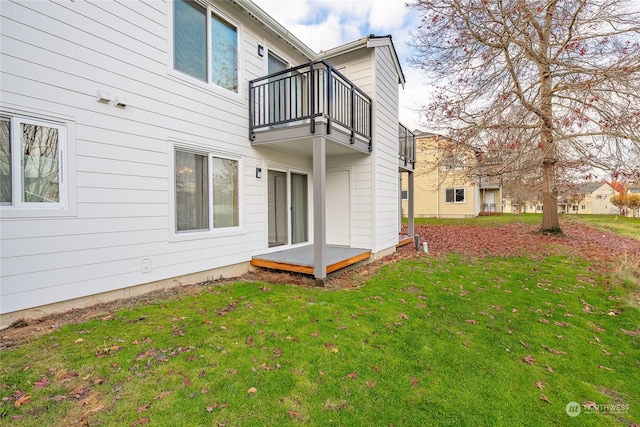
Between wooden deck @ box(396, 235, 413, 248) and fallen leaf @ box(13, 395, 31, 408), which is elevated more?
wooden deck @ box(396, 235, 413, 248)

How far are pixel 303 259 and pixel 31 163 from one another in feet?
15.4

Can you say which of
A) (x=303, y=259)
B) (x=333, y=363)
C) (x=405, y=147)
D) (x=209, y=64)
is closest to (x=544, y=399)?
(x=333, y=363)

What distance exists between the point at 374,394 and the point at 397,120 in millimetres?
9062

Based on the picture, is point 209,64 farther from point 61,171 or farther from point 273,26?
point 61,171

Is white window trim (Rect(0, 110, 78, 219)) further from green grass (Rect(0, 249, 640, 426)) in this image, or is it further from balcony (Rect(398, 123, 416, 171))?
balcony (Rect(398, 123, 416, 171))

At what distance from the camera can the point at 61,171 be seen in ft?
12.7

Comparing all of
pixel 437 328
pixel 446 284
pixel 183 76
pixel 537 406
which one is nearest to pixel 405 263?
pixel 446 284

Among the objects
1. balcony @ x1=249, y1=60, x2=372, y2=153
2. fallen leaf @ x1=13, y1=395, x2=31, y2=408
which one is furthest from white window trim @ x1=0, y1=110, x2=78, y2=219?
balcony @ x1=249, y1=60, x2=372, y2=153

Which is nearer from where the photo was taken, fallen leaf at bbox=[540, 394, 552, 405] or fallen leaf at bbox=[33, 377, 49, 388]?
fallen leaf at bbox=[33, 377, 49, 388]

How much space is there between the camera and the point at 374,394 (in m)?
2.59

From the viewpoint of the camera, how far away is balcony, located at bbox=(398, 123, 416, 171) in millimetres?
10696

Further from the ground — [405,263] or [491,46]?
[491,46]

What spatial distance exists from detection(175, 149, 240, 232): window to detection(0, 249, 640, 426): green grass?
155 centimetres

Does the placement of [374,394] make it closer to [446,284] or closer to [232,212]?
[446,284]
